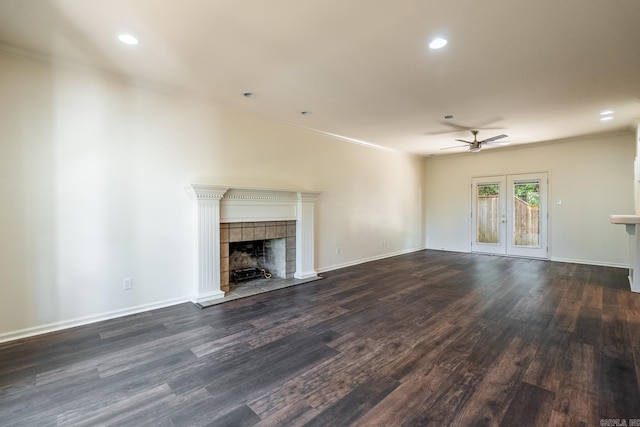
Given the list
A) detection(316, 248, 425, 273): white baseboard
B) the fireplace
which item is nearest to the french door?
detection(316, 248, 425, 273): white baseboard

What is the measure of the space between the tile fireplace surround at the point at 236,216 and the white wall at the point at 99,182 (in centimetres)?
18

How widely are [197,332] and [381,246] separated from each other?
16.5ft

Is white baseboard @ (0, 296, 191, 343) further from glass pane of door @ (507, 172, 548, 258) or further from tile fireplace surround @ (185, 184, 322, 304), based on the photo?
glass pane of door @ (507, 172, 548, 258)

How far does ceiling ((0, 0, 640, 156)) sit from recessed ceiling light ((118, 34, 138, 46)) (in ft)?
0.19

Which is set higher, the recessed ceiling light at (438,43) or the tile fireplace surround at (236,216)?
the recessed ceiling light at (438,43)

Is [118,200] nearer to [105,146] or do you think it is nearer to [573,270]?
[105,146]

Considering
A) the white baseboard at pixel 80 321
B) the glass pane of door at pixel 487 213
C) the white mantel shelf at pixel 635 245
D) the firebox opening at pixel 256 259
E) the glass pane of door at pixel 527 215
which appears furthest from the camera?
the glass pane of door at pixel 487 213

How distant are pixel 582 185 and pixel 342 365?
22.9ft

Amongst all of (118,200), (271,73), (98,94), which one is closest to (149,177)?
(118,200)

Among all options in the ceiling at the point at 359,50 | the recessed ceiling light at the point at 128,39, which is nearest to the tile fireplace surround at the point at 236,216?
the ceiling at the point at 359,50

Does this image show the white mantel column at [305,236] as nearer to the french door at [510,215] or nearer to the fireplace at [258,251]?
the fireplace at [258,251]

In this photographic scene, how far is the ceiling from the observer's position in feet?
7.18

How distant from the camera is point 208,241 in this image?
3.91 meters

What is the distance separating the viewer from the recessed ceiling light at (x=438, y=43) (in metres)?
2.55
